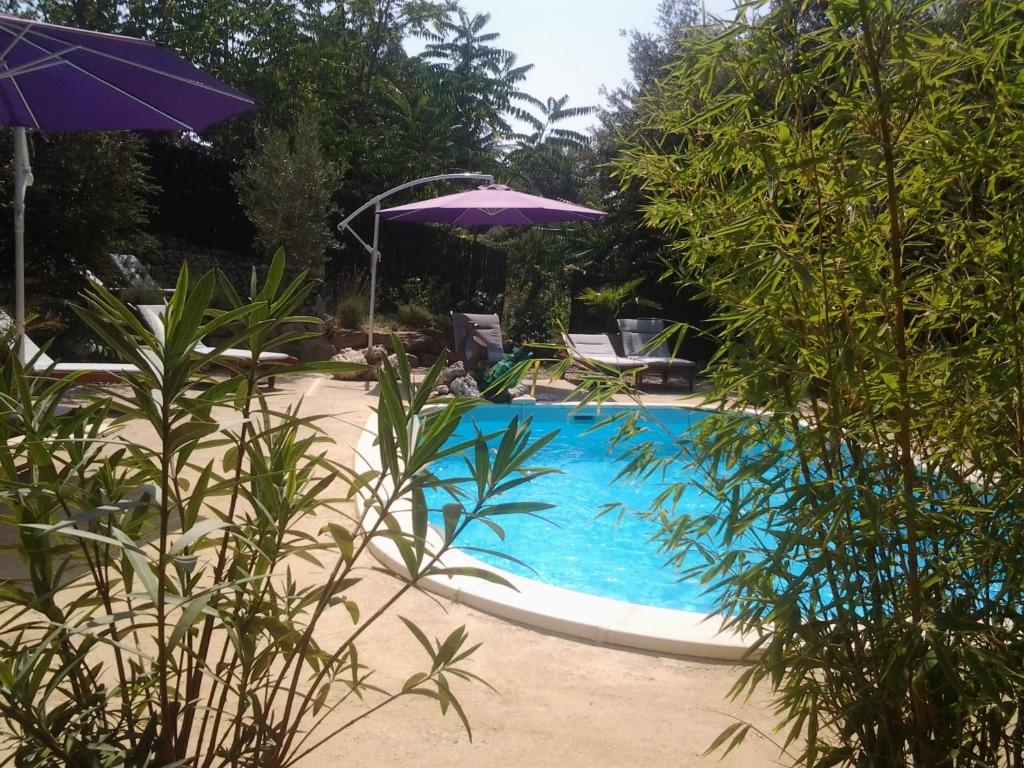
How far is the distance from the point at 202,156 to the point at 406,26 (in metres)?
8.56

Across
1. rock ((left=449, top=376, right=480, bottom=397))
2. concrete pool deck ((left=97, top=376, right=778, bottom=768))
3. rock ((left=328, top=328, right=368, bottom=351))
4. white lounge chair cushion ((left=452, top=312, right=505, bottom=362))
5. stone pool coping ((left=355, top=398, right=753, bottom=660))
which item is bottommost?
concrete pool deck ((left=97, top=376, right=778, bottom=768))

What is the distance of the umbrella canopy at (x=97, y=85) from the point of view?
416cm

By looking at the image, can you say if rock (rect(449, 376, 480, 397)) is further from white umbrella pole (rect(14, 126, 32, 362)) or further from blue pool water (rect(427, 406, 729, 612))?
white umbrella pole (rect(14, 126, 32, 362))

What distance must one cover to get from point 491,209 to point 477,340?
1821 millimetres

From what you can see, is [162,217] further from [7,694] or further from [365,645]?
[7,694]

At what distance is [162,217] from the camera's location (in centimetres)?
1581

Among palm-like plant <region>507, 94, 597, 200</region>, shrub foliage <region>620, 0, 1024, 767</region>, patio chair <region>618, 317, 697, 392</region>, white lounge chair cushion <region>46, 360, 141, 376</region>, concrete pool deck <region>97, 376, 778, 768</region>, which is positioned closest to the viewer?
shrub foliage <region>620, 0, 1024, 767</region>

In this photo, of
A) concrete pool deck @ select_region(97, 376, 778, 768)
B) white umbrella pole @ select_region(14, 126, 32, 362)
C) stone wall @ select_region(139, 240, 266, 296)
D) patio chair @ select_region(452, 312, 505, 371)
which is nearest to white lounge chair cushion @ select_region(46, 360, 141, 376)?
white umbrella pole @ select_region(14, 126, 32, 362)

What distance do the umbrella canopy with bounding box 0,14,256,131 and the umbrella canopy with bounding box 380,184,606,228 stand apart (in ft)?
17.7

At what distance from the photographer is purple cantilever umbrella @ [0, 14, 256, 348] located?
4.17 m

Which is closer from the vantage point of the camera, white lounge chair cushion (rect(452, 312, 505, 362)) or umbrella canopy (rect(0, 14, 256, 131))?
umbrella canopy (rect(0, 14, 256, 131))

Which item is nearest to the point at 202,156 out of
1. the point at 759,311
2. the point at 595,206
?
the point at 595,206

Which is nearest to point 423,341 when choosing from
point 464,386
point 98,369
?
point 464,386

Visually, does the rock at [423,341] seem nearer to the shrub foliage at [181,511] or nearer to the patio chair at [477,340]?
the patio chair at [477,340]
